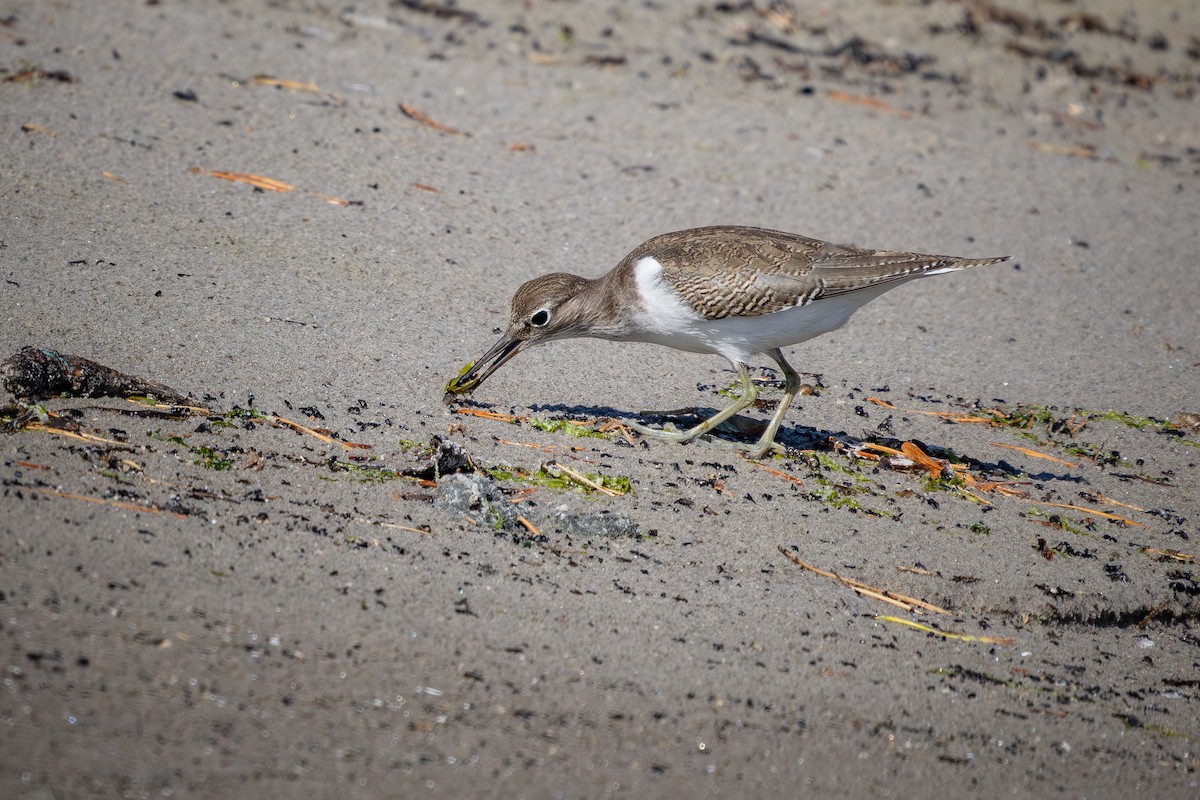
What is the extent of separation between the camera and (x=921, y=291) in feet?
29.7

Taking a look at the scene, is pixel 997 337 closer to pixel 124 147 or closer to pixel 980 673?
pixel 980 673

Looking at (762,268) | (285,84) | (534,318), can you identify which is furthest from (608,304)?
(285,84)

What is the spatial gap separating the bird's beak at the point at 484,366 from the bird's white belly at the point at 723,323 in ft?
2.50

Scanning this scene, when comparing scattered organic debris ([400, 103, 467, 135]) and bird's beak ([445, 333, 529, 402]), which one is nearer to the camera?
bird's beak ([445, 333, 529, 402])

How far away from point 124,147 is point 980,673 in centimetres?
700

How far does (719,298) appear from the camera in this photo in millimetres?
6480

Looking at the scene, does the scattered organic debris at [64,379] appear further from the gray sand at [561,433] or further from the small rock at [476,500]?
the small rock at [476,500]

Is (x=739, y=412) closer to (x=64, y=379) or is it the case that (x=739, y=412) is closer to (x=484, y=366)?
(x=484, y=366)

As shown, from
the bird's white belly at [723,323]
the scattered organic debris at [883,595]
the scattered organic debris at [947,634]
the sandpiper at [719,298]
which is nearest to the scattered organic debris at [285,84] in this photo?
the sandpiper at [719,298]

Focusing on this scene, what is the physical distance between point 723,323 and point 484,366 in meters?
1.42

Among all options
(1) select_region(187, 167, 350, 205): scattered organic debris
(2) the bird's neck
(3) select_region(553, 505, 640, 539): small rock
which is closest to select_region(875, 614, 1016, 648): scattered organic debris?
(3) select_region(553, 505, 640, 539): small rock

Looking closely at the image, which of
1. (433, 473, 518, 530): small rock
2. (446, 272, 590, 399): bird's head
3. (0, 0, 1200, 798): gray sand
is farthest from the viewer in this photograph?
(446, 272, 590, 399): bird's head

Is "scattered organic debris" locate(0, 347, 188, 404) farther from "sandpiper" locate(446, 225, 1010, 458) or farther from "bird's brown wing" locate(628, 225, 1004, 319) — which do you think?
"bird's brown wing" locate(628, 225, 1004, 319)

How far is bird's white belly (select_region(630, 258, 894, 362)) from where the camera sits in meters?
6.58
